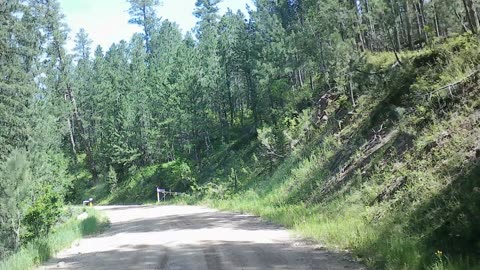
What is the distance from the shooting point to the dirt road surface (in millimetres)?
8844

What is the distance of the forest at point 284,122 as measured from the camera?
10.0m

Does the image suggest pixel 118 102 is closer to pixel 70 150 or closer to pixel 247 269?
pixel 70 150

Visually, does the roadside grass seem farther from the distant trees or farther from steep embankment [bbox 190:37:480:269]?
steep embankment [bbox 190:37:480:269]

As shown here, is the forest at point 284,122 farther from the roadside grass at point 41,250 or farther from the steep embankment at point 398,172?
the roadside grass at point 41,250

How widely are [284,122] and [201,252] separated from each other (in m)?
22.0

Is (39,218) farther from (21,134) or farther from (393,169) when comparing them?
(21,134)

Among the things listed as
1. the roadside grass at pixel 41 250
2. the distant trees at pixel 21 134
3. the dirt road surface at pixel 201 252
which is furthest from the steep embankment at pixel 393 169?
the distant trees at pixel 21 134

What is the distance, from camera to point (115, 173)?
5678cm

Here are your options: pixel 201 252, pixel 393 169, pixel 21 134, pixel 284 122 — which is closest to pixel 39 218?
pixel 201 252

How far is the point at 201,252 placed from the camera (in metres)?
10.4

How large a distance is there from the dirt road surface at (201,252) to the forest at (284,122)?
3.33 feet

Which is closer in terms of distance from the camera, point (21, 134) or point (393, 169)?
point (393, 169)

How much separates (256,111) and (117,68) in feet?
119

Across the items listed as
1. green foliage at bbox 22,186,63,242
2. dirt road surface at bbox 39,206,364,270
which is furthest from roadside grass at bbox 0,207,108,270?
green foliage at bbox 22,186,63,242
